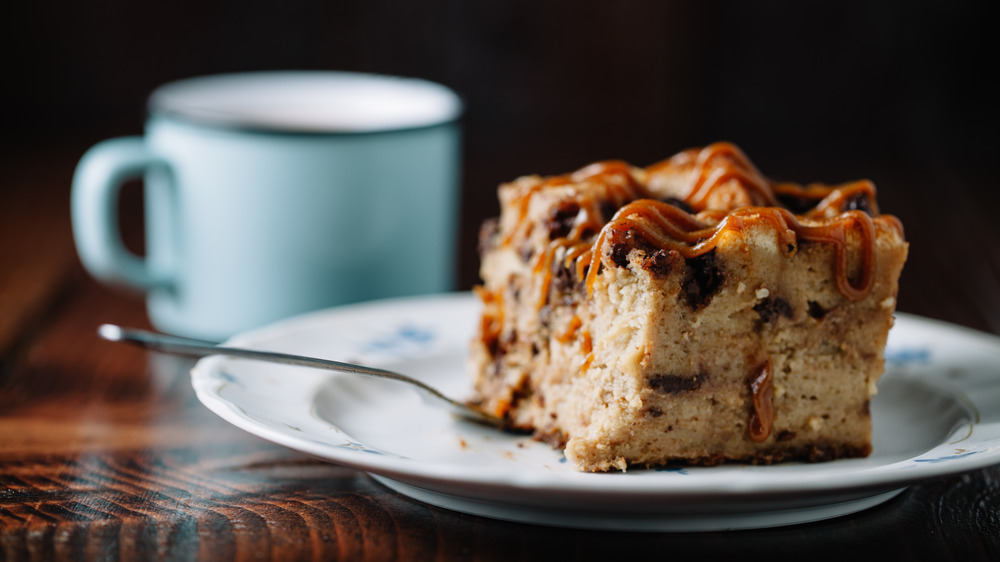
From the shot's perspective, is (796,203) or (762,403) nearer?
(762,403)

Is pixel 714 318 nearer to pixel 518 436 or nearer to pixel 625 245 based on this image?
pixel 625 245

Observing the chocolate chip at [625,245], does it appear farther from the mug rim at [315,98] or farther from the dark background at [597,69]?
the dark background at [597,69]

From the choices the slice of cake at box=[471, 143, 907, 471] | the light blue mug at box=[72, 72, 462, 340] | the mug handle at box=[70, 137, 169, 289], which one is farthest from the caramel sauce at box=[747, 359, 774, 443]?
the mug handle at box=[70, 137, 169, 289]

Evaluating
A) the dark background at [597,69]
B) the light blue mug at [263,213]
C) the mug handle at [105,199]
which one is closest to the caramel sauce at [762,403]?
the light blue mug at [263,213]

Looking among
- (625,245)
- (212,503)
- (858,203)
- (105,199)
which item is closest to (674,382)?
(625,245)

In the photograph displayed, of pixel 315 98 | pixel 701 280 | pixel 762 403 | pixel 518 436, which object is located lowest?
pixel 518 436

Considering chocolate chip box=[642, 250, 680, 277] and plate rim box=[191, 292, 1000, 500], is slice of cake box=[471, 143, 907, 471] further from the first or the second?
plate rim box=[191, 292, 1000, 500]

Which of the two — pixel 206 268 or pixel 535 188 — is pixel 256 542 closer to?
pixel 535 188
